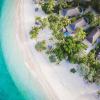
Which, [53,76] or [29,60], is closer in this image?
[53,76]

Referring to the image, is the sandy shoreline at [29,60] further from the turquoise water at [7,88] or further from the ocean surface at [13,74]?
the turquoise water at [7,88]

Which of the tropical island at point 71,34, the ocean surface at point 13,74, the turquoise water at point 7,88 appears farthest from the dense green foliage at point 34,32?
the turquoise water at point 7,88

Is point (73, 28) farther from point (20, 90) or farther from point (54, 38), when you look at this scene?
point (20, 90)

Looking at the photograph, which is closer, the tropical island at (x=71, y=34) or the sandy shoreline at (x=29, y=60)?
the sandy shoreline at (x=29, y=60)

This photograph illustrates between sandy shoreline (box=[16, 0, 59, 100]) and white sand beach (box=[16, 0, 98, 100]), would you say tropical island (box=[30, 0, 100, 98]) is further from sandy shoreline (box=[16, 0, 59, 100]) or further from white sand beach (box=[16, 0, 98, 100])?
sandy shoreline (box=[16, 0, 59, 100])

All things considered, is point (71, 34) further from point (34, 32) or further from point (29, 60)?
point (29, 60)

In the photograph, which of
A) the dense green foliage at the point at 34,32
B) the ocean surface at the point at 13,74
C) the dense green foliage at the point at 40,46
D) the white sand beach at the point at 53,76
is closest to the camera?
the white sand beach at the point at 53,76

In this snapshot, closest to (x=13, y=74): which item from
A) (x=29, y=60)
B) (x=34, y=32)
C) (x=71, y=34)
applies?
(x=29, y=60)
